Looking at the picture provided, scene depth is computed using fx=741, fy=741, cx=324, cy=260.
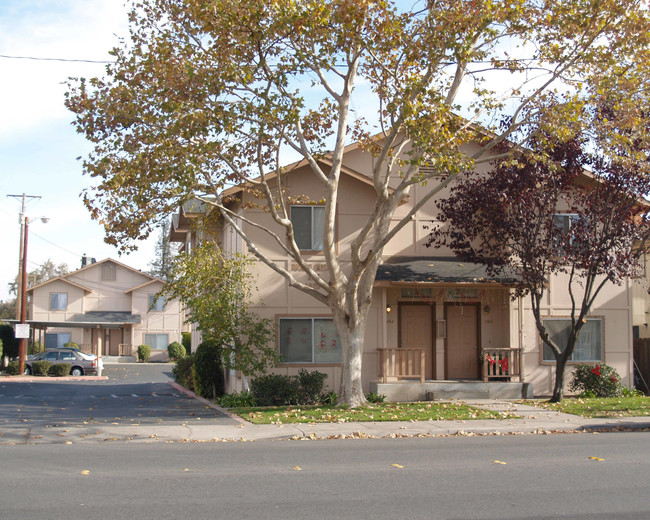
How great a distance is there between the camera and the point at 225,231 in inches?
953

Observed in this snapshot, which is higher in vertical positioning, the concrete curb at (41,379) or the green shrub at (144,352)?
the green shrub at (144,352)

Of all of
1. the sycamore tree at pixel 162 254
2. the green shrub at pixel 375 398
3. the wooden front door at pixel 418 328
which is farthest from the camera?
the sycamore tree at pixel 162 254

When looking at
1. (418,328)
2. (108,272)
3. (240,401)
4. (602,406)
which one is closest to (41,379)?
(240,401)

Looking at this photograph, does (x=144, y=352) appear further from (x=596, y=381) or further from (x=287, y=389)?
(x=596, y=381)

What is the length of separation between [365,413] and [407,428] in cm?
210

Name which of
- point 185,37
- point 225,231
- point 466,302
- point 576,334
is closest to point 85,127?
point 185,37

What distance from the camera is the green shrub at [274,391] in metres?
18.4

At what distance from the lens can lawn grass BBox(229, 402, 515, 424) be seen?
15125 millimetres

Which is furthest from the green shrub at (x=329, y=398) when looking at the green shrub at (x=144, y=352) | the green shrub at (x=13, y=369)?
the green shrub at (x=144, y=352)

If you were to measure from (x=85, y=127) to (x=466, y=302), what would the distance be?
37.8 ft

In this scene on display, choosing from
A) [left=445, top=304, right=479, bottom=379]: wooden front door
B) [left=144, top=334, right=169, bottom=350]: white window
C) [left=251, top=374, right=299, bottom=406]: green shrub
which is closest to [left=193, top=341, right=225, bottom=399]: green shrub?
[left=251, top=374, right=299, bottom=406]: green shrub

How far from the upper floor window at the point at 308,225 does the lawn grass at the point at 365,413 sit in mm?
4590

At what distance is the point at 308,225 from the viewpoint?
20094mm

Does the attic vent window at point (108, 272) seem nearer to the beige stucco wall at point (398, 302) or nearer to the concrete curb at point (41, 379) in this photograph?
the concrete curb at point (41, 379)
